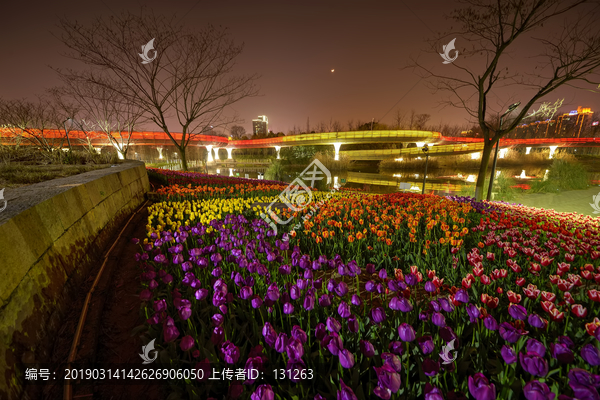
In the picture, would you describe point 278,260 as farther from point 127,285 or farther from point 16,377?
point 16,377

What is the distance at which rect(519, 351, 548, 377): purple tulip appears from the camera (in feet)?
3.56

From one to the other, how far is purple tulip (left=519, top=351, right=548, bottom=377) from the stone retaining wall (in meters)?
2.56

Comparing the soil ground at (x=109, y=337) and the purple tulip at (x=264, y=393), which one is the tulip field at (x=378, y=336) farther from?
the soil ground at (x=109, y=337)

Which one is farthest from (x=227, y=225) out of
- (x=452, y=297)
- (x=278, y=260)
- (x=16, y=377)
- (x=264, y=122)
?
(x=264, y=122)

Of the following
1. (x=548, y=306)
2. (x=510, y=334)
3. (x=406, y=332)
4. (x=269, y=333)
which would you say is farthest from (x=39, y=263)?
(x=548, y=306)

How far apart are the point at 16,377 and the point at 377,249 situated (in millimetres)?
3387

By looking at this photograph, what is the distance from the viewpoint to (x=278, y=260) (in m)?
2.80

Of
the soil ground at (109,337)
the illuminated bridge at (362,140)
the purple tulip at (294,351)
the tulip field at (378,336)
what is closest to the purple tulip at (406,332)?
the tulip field at (378,336)

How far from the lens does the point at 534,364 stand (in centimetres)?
Result: 110

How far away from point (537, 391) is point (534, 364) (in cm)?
20

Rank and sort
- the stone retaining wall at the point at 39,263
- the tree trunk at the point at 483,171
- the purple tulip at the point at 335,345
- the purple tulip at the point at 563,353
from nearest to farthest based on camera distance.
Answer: the purple tulip at the point at 563,353
the purple tulip at the point at 335,345
the stone retaining wall at the point at 39,263
the tree trunk at the point at 483,171

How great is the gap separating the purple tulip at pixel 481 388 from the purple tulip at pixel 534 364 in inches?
9.7

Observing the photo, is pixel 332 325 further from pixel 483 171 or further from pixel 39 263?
pixel 483 171

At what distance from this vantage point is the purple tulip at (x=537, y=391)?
0.94m
